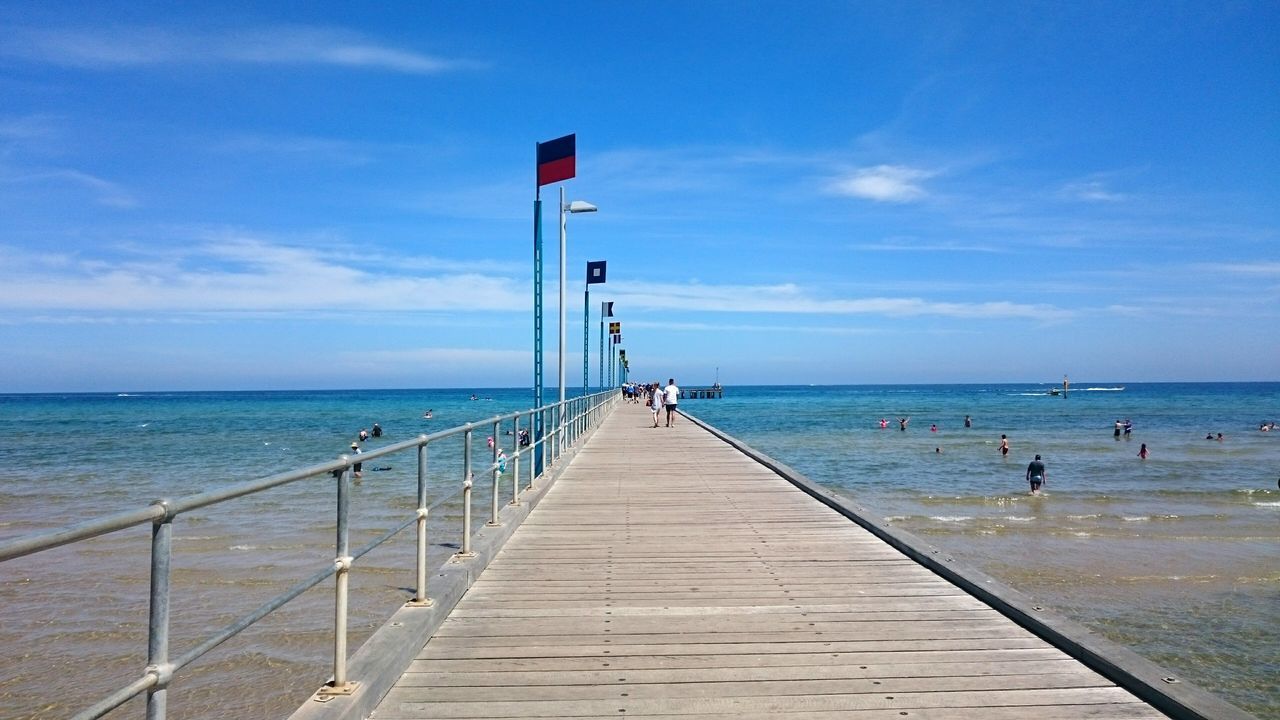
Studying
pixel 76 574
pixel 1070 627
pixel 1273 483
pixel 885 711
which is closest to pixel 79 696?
pixel 76 574

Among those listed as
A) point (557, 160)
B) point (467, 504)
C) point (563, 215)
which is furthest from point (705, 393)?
point (467, 504)

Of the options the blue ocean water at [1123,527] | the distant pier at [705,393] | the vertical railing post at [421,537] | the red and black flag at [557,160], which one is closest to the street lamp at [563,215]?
the red and black flag at [557,160]

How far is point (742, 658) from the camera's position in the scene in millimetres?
4391

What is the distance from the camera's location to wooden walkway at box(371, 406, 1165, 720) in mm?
3789

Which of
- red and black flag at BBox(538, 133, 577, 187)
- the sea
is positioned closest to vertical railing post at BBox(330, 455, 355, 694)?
the sea

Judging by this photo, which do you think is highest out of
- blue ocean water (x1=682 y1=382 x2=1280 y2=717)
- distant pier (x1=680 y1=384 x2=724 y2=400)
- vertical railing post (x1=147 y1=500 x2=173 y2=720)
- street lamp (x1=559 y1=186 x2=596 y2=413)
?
street lamp (x1=559 y1=186 x2=596 y2=413)

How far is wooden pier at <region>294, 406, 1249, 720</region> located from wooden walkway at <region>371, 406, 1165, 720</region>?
0.01 m

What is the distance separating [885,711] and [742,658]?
0.88m

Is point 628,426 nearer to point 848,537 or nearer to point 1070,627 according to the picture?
point 848,537

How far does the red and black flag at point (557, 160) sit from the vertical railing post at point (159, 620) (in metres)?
12.1

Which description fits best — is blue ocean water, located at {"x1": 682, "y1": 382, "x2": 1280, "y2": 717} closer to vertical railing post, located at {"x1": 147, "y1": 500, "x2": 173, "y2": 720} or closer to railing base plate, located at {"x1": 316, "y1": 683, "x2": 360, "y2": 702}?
railing base plate, located at {"x1": 316, "y1": 683, "x2": 360, "y2": 702}

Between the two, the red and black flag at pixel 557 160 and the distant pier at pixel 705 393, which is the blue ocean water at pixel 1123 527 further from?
the distant pier at pixel 705 393

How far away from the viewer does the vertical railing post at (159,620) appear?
2305mm

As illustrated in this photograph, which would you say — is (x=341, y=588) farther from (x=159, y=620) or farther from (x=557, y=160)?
(x=557, y=160)
